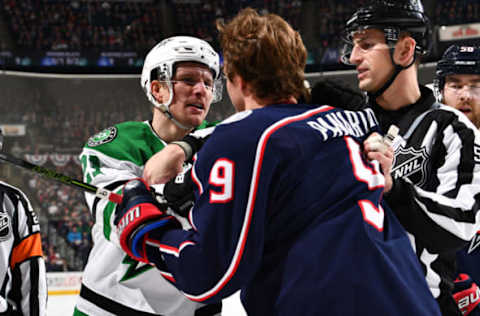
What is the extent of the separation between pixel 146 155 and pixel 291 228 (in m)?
0.92

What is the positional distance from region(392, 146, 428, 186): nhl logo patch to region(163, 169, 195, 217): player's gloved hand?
2.34 feet

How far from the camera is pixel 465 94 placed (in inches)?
92.7

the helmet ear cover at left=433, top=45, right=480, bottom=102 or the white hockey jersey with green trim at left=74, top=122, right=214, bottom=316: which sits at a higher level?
the helmet ear cover at left=433, top=45, right=480, bottom=102

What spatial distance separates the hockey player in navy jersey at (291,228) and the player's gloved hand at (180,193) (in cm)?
23

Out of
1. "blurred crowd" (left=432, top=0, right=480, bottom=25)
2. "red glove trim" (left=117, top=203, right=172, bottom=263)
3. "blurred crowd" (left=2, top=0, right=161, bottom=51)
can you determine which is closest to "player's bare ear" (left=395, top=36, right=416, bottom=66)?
"red glove trim" (left=117, top=203, right=172, bottom=263)

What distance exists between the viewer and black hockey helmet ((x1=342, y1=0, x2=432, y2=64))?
1661 mm

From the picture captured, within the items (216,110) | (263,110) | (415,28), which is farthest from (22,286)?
(216,110)

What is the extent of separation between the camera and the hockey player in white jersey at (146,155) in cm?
168

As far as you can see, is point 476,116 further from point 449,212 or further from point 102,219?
point 102,219

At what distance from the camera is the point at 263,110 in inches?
39.5

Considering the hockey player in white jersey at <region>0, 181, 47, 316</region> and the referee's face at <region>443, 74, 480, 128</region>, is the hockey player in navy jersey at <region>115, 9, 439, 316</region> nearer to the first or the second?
the hockey player in white jersey at <region>0, 181, 47, 316</region>

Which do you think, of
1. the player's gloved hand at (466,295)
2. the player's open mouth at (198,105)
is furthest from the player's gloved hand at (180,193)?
the player's gloved hand at (466,295)

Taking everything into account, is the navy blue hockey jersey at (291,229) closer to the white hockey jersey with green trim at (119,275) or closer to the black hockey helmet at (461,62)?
the white hockey jersey with green trim at (119,275)

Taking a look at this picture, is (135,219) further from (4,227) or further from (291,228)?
(4,227)
